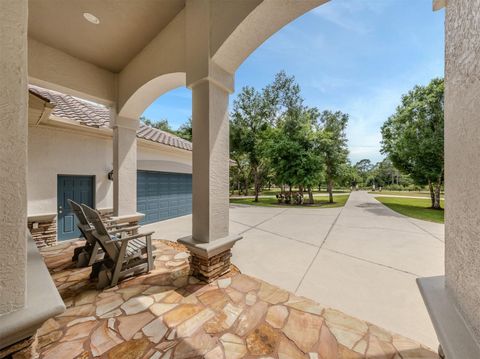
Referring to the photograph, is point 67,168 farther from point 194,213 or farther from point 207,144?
point 207,144

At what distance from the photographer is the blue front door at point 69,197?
18.7 feet

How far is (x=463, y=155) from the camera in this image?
1.03m

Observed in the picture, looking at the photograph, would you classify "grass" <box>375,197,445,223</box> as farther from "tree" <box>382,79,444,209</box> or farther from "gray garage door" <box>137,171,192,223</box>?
"gray garage door" <box>137,171,192,223</box>

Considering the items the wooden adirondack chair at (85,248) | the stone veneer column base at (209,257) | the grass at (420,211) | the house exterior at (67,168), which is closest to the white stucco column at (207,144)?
the stone veneer column base at (209,257)

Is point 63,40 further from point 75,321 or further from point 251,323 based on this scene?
point 251,323

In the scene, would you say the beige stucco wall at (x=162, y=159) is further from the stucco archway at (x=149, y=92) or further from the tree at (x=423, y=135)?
the tree at (x=423, y=135)

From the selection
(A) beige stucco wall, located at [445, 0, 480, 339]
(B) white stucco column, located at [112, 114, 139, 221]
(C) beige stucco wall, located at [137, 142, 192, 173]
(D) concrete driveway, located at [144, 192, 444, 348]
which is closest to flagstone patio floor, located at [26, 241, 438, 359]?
(D) concrete driveway, located at [144, 192, 444, 348]

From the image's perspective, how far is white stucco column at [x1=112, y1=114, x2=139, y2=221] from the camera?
546 centimetres

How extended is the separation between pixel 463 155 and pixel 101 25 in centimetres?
552

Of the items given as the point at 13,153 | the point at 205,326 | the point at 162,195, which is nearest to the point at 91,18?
the point at 13,153

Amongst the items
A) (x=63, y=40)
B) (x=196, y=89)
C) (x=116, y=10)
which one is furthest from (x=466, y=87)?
(x=63, y=40)

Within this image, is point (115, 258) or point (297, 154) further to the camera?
point (297, 154)

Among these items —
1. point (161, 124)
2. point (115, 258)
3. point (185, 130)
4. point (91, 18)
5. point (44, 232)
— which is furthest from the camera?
point (161, 124)

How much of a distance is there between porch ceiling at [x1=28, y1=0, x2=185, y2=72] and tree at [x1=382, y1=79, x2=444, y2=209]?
564 inches
